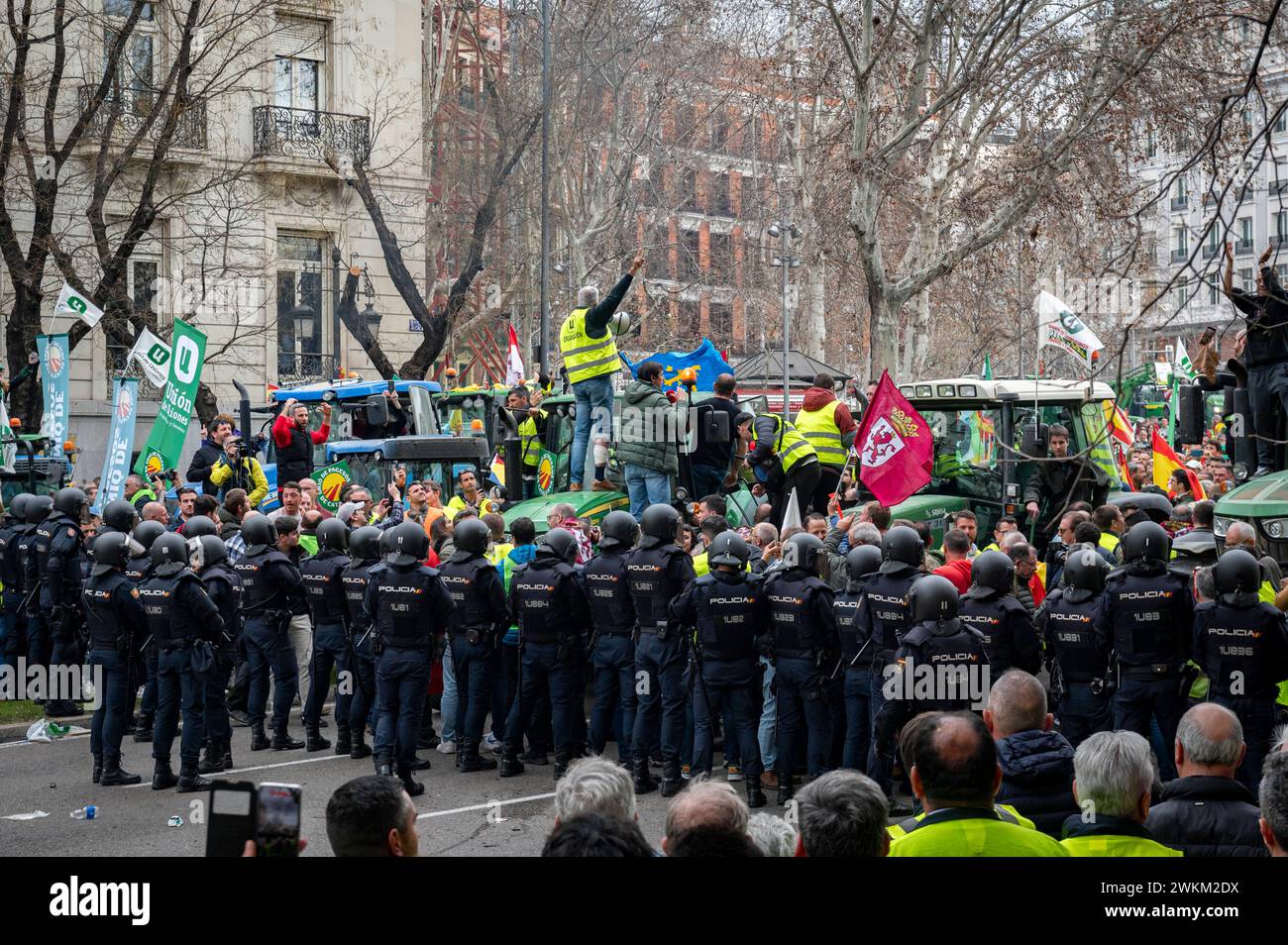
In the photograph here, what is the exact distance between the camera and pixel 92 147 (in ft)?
95.0

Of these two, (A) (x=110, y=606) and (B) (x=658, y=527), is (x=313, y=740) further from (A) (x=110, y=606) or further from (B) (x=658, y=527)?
(B) (x=658, y=527)

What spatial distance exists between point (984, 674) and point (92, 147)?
24.7 meters

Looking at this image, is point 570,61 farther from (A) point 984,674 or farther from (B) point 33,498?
(A) point 984,674

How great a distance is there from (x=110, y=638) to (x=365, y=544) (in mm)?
2011

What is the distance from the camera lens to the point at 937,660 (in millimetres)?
8984

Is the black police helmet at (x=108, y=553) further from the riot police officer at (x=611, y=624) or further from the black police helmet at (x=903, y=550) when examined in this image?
the black police helmet at (x=903, y=550)

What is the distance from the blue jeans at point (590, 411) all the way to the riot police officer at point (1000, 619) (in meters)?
5.71

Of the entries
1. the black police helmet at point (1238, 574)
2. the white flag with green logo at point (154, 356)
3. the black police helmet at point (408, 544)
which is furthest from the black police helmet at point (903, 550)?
the white flag with green logo at point (154, 356)

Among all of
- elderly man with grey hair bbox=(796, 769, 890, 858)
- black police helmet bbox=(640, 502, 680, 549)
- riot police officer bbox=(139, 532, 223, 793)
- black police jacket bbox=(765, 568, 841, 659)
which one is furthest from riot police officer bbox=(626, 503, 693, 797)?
elderly man with grey hair bbox=(796, 769, 890, 858)

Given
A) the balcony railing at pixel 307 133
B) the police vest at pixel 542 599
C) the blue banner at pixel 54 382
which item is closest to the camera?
the police vest at pixel 542 599

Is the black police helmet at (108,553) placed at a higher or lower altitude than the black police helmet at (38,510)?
lower

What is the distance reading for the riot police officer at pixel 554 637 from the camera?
11164 mm

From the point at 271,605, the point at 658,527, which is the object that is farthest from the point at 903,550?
the point at 271,605
